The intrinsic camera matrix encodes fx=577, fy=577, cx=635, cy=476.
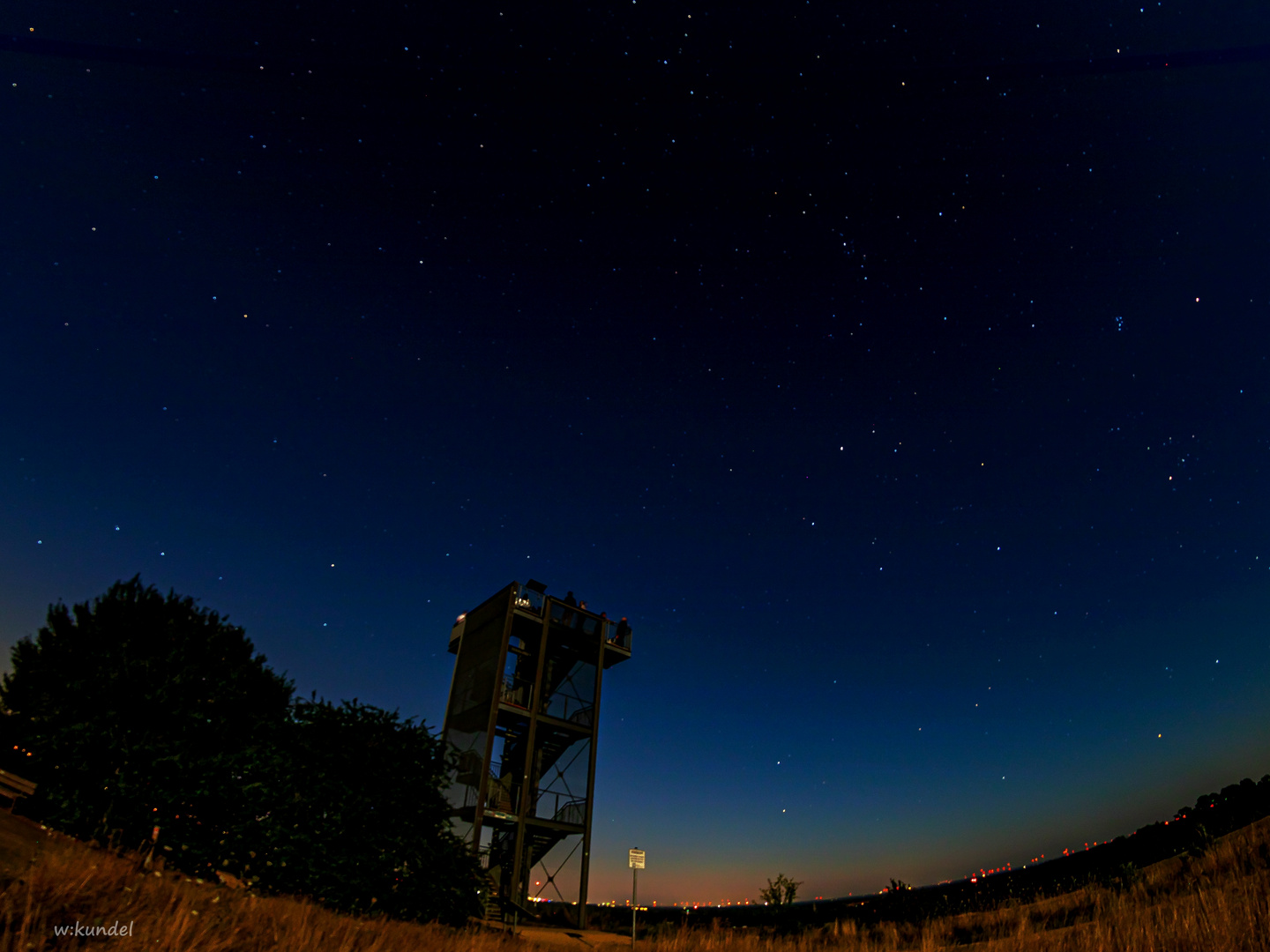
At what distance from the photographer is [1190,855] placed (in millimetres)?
13516

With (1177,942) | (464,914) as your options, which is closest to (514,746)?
(464,914)

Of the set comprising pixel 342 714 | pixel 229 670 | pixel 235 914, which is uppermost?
pixel 229 670

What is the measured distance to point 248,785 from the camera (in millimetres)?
12117

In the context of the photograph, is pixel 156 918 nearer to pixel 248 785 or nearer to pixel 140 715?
pixel 248 785

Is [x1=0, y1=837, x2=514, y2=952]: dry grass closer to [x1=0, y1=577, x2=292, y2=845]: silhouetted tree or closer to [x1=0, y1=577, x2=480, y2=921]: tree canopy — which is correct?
[x1=0, y1=577, x2=480, y2=921]: tree canopy

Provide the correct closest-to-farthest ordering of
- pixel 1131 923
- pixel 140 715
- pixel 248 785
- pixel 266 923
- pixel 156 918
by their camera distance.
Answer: pixel 156 918 → pixel 1131 923 → pixel 266 923 → pixel 248 785 → pixel 140 715

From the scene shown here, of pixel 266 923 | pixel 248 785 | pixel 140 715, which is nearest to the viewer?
pixel 266 923

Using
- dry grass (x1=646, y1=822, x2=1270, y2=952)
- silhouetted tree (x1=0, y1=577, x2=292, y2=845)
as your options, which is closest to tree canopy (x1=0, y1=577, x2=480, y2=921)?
silhouetted tree (x1=0, y1=577, x2=292, y2=845)

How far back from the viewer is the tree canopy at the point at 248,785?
11664mm

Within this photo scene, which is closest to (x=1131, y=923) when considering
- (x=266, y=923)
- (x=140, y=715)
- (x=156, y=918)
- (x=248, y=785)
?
(x=266, y=923)

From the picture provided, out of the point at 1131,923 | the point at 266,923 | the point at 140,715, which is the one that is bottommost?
the point at 266,923

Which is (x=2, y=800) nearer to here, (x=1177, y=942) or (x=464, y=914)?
(x=464, y=914)

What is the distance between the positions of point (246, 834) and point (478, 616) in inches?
733

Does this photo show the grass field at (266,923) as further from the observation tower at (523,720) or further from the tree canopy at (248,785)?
the observation tower at (523,720)
